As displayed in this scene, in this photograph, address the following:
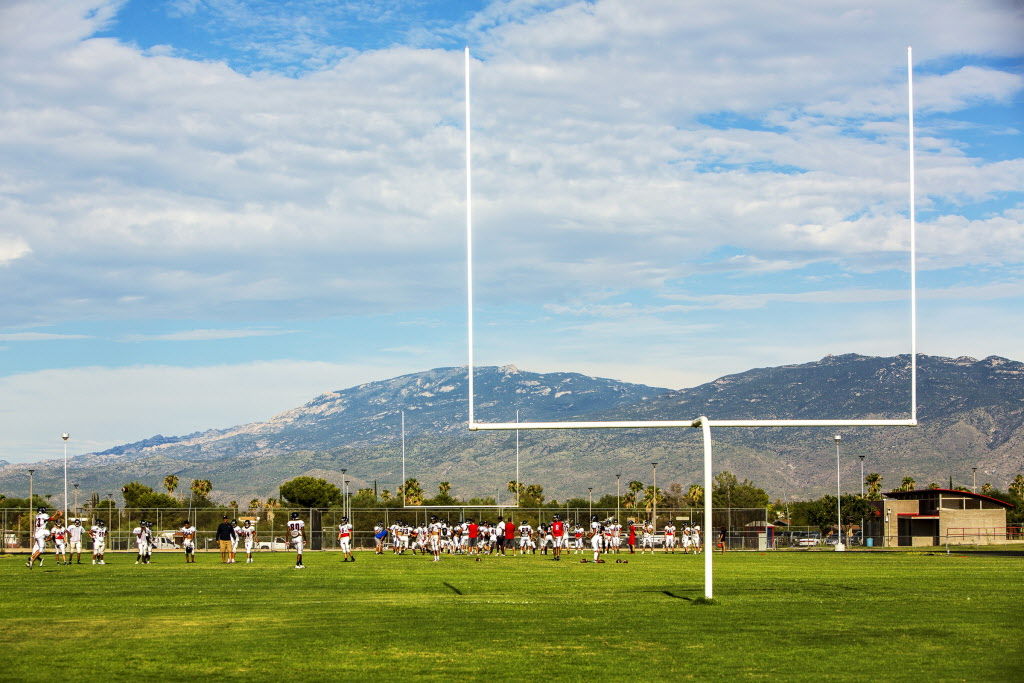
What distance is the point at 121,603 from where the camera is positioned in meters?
16.9

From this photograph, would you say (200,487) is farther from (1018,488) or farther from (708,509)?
(708,509)

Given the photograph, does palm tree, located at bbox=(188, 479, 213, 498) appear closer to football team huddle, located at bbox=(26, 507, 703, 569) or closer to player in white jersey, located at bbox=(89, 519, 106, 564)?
football team huddle, located at bbox=(26, 507, 703, 569)

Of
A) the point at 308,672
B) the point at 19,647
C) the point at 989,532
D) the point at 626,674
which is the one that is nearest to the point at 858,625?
the point at 626,674

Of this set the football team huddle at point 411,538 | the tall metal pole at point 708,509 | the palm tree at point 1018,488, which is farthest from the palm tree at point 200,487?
the tall metal pole at point 708,509

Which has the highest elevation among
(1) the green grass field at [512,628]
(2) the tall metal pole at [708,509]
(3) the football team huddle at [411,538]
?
(2) the tall metal pole at [708,509]

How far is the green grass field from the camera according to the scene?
10.3 metres

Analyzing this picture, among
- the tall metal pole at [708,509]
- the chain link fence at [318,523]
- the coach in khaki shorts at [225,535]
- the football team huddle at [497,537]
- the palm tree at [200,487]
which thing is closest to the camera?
the tall metal pole at [708,509]

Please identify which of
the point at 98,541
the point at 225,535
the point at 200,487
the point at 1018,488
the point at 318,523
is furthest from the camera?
the point at 1018,488

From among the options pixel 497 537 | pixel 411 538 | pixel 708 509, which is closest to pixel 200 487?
pixel 411 538

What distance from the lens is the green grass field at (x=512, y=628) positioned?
10.3 m

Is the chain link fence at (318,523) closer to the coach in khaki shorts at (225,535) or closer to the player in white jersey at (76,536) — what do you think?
the coach in khaki shorts at (225,535)

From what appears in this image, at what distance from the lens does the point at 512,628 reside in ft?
43.9

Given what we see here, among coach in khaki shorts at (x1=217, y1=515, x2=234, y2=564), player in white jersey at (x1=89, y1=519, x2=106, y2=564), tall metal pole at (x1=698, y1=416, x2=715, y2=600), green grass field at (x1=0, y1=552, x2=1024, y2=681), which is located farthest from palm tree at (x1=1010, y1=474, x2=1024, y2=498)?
tall metal pole at (x1=698, y1=416, x2=715, y2=600)

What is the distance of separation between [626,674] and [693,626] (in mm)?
3623
